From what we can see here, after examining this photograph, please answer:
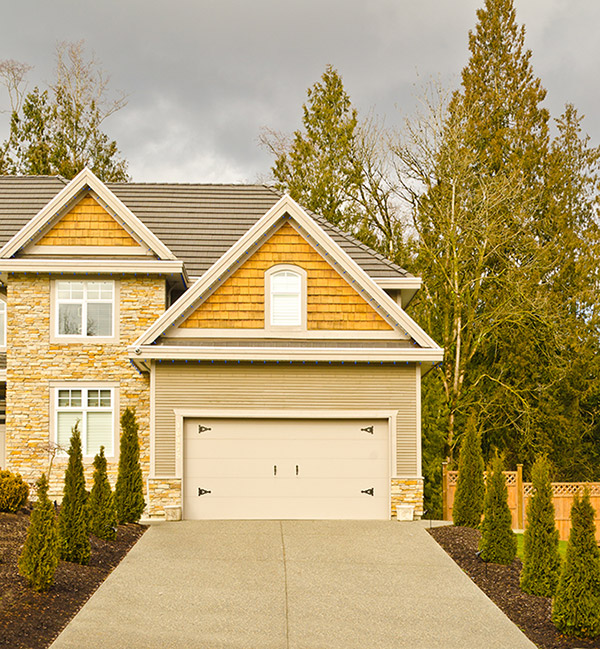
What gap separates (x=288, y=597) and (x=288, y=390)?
5.98 meters

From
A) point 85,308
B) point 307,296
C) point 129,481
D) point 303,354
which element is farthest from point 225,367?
point 85,308

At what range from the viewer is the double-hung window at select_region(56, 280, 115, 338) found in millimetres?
17547

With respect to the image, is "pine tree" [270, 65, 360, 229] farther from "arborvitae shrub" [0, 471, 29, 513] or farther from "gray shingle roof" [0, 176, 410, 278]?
"arborvitae shrub" [0, 471, 29, 513]

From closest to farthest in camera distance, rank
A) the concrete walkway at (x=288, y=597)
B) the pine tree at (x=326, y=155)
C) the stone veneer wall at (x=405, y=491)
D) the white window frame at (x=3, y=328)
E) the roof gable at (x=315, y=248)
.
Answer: the concrete walkway at (x=288, y=597), the stone veneer wall at (x=405, y=491), the roof gable at (x=315, y=248), the white window frame at (x=3, y=328), the pine tree at (x=326, y=155)

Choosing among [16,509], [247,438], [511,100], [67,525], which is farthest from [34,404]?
[511,100]

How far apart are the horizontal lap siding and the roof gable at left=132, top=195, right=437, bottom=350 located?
3.13 ft

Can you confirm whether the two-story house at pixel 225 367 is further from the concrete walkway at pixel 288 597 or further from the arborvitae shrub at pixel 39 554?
the arborvitae shrub at pixel 39 554

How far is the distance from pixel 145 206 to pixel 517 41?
18.8 metres

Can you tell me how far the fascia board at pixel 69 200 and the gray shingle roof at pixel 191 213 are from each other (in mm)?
1922

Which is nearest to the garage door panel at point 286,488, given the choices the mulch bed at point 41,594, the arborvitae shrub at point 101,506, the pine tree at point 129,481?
the pine tree at point 129,481

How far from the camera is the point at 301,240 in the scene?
16.3 metres

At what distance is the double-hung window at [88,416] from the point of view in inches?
679

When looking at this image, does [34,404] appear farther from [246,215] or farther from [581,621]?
[581,621]

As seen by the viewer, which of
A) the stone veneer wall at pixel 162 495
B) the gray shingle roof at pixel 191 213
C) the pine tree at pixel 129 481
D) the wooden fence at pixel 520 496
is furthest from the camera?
the gray shingle roof at pixel 191 213
